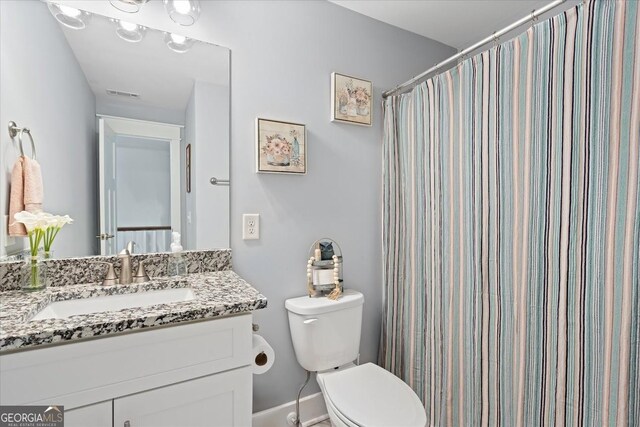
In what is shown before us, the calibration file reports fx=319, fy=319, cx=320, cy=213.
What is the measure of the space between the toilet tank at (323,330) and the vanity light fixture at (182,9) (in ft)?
4.56

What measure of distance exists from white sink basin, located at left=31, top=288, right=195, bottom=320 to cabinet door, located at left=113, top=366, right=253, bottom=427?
297 millimetres

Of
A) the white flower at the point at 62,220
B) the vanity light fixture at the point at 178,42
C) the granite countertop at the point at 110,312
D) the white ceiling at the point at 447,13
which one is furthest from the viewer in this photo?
the white ceiling at the point at 447,13

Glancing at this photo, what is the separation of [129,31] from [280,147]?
792 millimetres

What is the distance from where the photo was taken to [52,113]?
1227 mm

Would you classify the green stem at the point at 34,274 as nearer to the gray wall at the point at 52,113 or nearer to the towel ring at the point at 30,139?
the gray wall at the point at 52,113

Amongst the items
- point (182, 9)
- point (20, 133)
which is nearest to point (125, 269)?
point (20, 133)

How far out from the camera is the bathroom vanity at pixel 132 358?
799 mm

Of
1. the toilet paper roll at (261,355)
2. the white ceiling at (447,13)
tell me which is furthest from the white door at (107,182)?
the white ceiling at (447,13)

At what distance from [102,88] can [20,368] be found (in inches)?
42.7

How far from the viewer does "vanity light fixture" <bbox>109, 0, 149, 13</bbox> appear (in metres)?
1.27

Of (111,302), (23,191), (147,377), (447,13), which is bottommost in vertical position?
(147,377)

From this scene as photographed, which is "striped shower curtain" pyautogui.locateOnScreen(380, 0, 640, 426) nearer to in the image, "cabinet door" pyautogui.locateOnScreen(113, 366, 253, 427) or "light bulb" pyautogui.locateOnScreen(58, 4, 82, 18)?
"cabinet door" pyautogui.locateOnScreen(113, 366, 253, 427)

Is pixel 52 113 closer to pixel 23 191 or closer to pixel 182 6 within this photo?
pixel 23 191

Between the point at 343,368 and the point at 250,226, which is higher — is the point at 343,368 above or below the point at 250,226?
below
